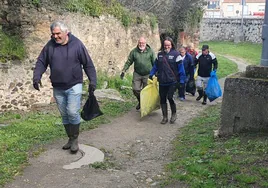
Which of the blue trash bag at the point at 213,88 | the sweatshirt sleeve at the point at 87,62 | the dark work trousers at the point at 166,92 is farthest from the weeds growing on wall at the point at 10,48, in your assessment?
the blue trash bag at the point at 213,88

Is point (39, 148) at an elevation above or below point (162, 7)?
below

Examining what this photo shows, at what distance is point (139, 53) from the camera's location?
28.8ft

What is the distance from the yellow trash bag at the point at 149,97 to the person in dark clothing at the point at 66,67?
2.63 metres

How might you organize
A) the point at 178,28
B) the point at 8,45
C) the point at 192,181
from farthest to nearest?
the point at 178,28 → the point at 8,45 → the point at 192,181

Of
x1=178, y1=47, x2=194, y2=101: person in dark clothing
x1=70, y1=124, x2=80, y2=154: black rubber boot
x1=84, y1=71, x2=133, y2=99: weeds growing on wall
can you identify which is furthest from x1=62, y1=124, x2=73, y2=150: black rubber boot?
x1=178, y1=47, x2=194, y2=101: person in dark clothing

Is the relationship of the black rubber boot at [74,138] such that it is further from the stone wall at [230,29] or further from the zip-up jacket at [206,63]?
the stone wall at [230,29]

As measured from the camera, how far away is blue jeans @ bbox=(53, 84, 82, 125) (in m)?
5.62

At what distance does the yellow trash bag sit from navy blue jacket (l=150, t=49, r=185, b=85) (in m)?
0.59

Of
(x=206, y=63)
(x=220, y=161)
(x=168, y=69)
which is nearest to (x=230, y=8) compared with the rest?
(x=206, y=63)

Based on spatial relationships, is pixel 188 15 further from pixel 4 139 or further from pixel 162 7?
pixel 4 139

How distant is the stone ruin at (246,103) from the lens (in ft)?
19.8

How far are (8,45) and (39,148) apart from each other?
3.34 metres

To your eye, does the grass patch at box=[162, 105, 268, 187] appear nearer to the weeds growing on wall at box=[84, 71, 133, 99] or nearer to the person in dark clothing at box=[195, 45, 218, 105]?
the person in dark clothing at box=[195, 45, 218, 105]

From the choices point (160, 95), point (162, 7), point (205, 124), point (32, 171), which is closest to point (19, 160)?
point (32, 171)
